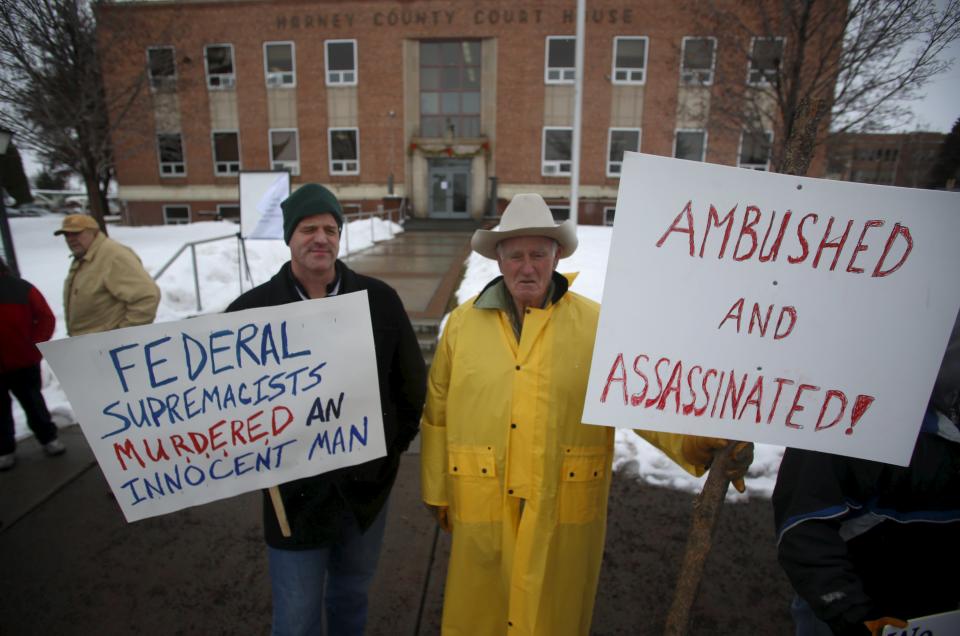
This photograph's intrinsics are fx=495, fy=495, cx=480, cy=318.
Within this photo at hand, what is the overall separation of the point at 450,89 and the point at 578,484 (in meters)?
22.2

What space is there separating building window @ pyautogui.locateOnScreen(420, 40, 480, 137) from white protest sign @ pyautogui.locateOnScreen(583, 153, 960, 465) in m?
21.4

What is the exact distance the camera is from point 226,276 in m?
9.01

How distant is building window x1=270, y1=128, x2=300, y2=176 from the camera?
22047 mm

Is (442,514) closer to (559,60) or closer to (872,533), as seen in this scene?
(872,533)

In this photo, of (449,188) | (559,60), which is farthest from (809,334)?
(559,60)

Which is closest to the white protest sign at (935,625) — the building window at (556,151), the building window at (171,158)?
the building window at (556,151)

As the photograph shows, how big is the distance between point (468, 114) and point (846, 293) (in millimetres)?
22096

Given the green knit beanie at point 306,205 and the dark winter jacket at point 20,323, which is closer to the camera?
the green knit beanie at point 306,205

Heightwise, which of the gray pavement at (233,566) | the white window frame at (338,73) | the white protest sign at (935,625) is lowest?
the gray pavement at (233,566)

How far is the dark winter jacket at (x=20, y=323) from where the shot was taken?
356 centimetres

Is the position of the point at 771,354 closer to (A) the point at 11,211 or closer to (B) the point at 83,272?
(B) the point at 83,272

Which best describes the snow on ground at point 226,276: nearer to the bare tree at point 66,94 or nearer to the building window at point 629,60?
the bare tree at point 66,94

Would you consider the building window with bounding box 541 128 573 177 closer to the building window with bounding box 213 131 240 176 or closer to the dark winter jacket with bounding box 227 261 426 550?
the building window with bounding box 213 131 240 176

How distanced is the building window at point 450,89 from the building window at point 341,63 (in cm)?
294
